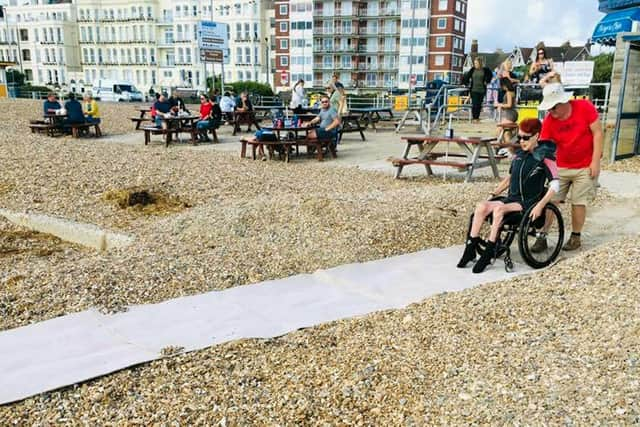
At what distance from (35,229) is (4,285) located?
2529mm

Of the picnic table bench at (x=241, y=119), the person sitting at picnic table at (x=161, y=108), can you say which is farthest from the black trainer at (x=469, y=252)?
the picnic table bench at (x=241, y=119)

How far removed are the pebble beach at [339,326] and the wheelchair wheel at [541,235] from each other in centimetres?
34

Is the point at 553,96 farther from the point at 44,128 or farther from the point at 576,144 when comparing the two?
the point at 44,128

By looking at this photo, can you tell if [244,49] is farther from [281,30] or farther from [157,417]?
[157,417]

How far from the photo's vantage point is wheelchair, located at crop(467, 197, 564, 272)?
519 centimetres

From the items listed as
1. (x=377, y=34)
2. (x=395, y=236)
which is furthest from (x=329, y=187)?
(x=377, y=34)

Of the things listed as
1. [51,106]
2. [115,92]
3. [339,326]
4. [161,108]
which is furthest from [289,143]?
[115,92]

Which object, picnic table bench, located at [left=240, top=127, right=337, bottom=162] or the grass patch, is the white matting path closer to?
the grass patch

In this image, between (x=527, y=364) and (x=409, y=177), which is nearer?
(x=527, y=364)

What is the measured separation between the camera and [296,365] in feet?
11.5

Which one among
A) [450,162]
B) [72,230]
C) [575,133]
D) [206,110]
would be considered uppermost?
[575,133]

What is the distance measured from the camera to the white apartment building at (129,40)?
8631 centimetres

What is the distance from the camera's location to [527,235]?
525 cm

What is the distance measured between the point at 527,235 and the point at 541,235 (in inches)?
13.5
